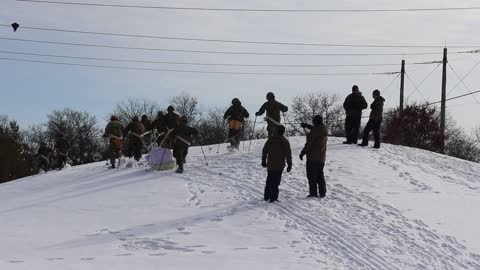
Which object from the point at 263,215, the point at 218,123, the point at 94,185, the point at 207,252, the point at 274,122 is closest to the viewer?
the point at 207,252

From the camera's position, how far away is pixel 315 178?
14148 mm

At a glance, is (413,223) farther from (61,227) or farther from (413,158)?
(413,158)

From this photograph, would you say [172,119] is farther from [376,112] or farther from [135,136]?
[376,112]

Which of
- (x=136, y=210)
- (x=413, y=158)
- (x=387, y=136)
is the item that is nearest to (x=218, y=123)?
(x=387, y=136)

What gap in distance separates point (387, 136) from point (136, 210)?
3193 centimetres

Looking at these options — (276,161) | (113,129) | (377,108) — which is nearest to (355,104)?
(377,108)

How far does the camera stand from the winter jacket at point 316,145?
14.1 meters

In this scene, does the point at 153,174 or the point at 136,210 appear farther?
the point at 153,174

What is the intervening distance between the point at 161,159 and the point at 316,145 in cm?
601

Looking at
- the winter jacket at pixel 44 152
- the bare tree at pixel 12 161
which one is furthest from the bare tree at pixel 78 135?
the winter jacket at pixel 44 152

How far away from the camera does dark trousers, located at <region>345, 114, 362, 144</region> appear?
20609mm

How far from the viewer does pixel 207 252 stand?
9836 mm

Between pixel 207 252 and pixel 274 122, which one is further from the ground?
pixel 274 122

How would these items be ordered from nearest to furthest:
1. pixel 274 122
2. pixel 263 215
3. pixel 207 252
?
pixel 207 252 → pixel 263 215 → pixel 274 122
